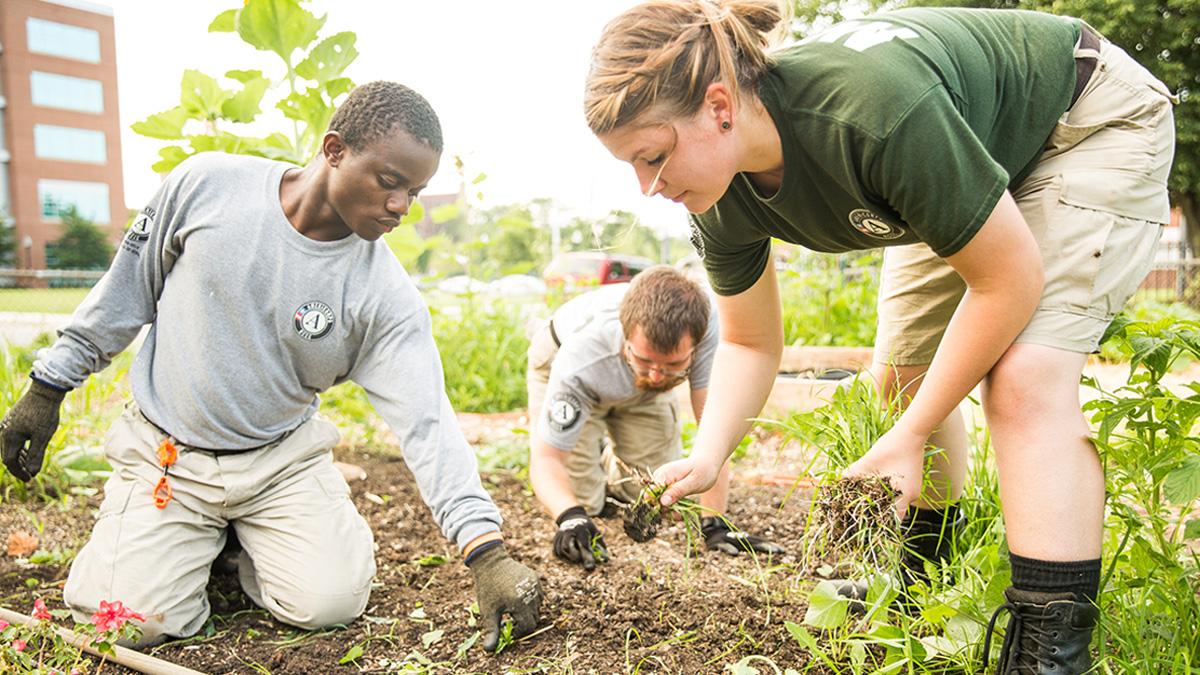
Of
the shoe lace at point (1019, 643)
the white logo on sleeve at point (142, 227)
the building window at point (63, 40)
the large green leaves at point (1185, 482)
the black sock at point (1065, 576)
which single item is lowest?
the shoe lace at point (1019, 643)

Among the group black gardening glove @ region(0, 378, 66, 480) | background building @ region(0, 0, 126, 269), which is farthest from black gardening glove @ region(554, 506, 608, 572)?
background building @ region(0, 0, 126, 269)

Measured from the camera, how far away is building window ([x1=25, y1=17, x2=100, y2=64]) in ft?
88.4

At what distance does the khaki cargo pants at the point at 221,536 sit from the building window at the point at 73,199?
A: 30.9 metres

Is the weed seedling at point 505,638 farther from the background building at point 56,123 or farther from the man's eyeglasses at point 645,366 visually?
the background building at point 56,123

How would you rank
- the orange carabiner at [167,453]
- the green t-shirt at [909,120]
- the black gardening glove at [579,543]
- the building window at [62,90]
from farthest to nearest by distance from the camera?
the building window at [62,90] → the black gardening glove at [579,543] → the orange carabiner at [167,453] → the green t-shirt at [909,120]

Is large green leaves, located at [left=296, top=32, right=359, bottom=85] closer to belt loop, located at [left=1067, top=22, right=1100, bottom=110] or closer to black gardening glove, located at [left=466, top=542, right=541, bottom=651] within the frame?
black gardening glove, located at [left=466, top=542, right=541, bottom=651]

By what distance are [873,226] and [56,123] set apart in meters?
34.8

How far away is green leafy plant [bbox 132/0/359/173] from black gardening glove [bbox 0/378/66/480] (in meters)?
1.12

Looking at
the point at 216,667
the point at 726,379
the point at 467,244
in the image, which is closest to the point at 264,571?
the point at 216,667

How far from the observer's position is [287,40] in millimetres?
3084

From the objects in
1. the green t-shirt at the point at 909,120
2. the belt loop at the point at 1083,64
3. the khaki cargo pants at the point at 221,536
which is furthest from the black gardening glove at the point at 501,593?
the belt loop at the point at 1083,64

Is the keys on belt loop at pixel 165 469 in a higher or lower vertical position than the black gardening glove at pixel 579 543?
higher

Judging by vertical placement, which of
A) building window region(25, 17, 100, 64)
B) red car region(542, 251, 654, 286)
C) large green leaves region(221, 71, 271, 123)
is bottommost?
red car region(542, 251, 654, 286)

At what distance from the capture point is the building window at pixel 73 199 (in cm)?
2912
